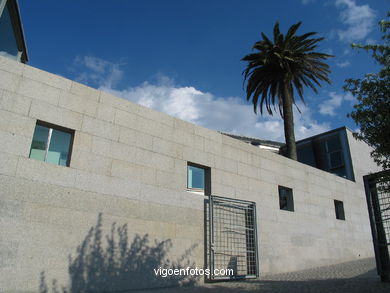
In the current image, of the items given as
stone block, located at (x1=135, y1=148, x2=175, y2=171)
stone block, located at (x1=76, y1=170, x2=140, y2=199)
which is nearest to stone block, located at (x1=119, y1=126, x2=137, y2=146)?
stone block, located at (x1=135, y1=148, x2=175, y2=171)

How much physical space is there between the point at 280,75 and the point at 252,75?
160 centimetres

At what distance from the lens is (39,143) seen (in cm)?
764

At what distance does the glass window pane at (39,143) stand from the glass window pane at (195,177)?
4353mm

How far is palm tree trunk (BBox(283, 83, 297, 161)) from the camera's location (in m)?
17.0

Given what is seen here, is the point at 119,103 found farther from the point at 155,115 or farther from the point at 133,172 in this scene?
the point at 133,172

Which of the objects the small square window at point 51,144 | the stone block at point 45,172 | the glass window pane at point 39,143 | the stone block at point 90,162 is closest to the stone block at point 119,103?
the small square window at point 51,144

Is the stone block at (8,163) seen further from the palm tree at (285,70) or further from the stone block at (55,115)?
the palm tree at (285,70)

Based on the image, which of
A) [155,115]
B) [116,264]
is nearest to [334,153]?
[155,115]

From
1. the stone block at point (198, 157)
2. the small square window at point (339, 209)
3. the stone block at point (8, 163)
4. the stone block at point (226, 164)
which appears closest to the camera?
the stone block at point (8, 163)

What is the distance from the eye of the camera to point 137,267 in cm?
801

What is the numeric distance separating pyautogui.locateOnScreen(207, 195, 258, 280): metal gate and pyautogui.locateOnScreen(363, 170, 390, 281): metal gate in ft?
11.6

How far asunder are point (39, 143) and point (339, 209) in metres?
13.6

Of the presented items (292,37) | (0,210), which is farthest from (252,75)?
(0,210)

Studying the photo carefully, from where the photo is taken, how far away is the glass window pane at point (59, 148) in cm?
775
